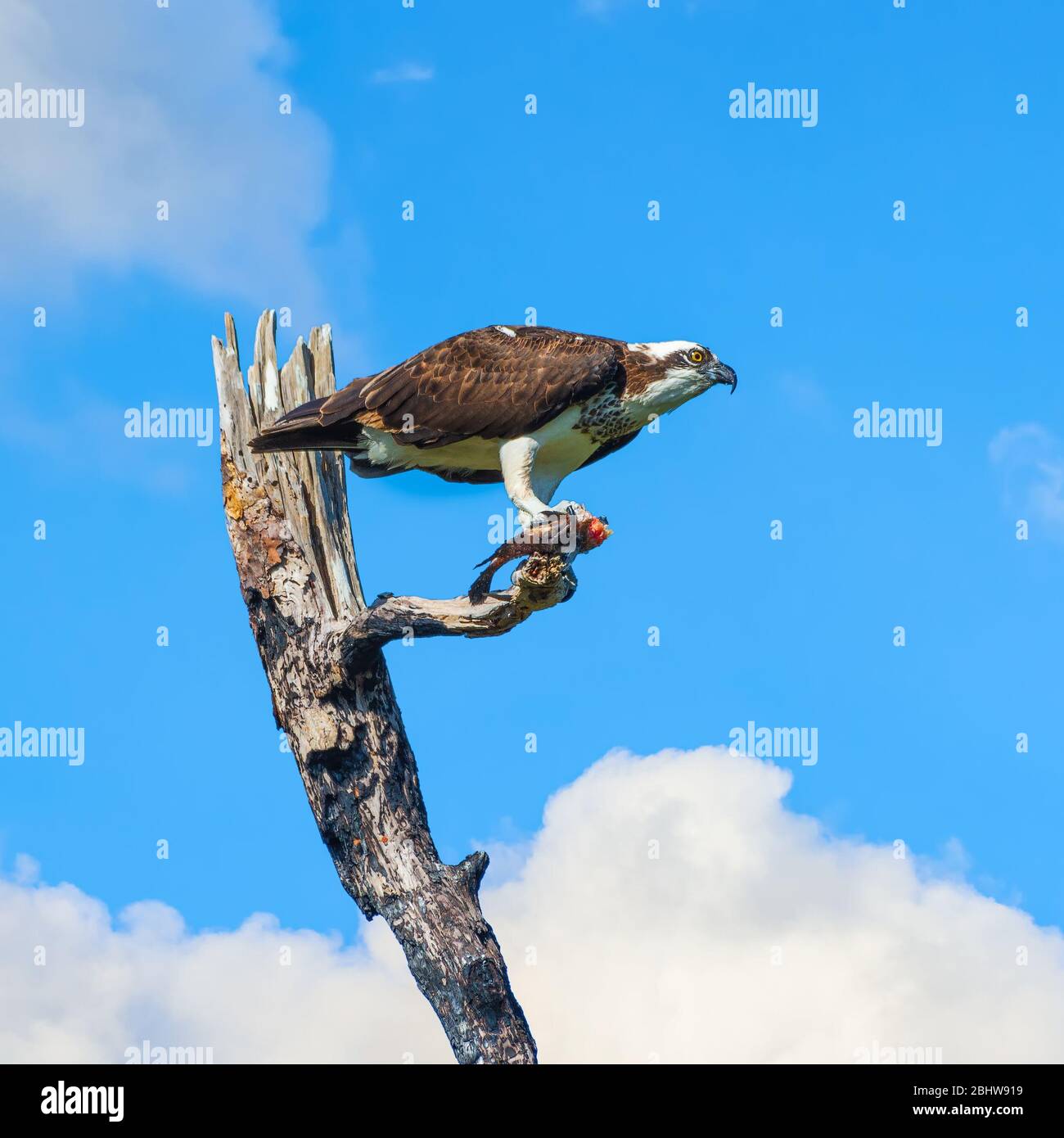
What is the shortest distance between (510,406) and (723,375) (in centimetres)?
160

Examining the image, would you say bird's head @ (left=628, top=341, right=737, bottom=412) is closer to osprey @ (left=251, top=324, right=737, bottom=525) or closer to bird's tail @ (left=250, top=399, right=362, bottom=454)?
osprey @ (left=251, top=324, right=737, bottom=525)

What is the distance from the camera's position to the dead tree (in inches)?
315

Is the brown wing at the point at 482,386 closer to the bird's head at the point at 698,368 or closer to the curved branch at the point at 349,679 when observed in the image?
the bird's head at the point at 698,368

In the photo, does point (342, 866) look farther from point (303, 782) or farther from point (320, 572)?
point (320, 572)

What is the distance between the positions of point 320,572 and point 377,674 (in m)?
1.01

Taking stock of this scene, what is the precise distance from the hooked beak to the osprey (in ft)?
0.04

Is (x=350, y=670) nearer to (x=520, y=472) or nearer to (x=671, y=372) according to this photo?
(x=520, y=472)

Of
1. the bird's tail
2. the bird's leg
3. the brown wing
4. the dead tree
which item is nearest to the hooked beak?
the brown wing

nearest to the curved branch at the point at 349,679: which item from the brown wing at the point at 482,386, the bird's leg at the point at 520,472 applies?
the bird's leg at the point at 520,472

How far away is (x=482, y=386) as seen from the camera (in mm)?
7973

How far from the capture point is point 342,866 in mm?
8703
